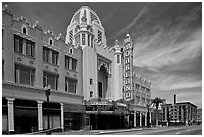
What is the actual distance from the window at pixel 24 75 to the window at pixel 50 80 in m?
0.74

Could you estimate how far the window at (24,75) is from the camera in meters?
12.0

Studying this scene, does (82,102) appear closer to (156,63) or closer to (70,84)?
(70,84)

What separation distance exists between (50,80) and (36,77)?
100 centimetres

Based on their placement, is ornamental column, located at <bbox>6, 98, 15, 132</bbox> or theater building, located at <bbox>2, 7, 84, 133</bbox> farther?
theater building, located at <bbox>2, 7, 84, 133</bbox>

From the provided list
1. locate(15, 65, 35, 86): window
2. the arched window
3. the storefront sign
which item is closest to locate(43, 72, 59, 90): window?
locate(15, 65, 35, 86): window

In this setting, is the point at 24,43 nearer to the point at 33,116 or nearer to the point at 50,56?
the point at 50,56

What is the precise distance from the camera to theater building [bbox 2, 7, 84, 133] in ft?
36.9

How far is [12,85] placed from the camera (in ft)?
37.3

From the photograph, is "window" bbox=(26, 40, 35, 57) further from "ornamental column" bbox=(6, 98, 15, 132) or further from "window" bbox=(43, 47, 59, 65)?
"ornamental column" bbox=(6, 98, 15, 132)

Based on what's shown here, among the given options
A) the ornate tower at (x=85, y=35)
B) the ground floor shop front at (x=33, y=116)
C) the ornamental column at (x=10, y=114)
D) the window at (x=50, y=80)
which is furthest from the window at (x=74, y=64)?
the ornamental column at (x=10, y=114)

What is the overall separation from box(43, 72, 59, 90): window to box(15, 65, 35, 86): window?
0.74 metres

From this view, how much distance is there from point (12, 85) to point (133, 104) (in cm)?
742

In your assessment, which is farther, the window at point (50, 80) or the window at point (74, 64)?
Answer: the window at point (74, 64)

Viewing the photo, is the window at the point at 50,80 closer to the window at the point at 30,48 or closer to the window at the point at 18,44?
the window at the point at 30,48
